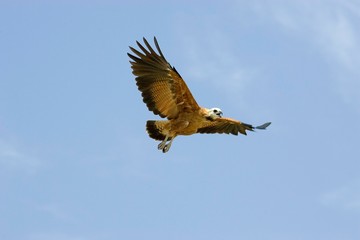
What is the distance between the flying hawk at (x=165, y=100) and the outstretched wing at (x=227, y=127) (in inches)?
28.4

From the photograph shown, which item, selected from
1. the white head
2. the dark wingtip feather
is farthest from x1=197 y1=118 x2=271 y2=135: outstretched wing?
the white head

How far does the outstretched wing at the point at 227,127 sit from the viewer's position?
2167 centimetres

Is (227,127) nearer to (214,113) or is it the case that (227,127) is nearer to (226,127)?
(226,127)

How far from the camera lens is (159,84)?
20234 millimetres

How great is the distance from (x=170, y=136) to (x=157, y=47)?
80.0 inches

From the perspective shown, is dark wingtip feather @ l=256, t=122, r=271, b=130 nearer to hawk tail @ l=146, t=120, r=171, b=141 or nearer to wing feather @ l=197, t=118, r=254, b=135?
wing feather @ l=197, t=118, r=254, b=135

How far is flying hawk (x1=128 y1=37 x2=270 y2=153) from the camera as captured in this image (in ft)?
65.9

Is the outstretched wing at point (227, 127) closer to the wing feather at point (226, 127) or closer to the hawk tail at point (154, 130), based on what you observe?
the wing feather at point (226, 127)

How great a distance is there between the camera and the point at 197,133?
21672mm

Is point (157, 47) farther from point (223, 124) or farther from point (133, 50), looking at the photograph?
point (223, 124)

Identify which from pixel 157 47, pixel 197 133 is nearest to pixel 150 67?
pixel 157 47

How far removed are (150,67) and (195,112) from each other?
1.38 m

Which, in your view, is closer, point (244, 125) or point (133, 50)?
point (133, 50)

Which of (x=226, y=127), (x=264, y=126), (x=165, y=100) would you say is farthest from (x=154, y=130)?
(x=264, y=126)
